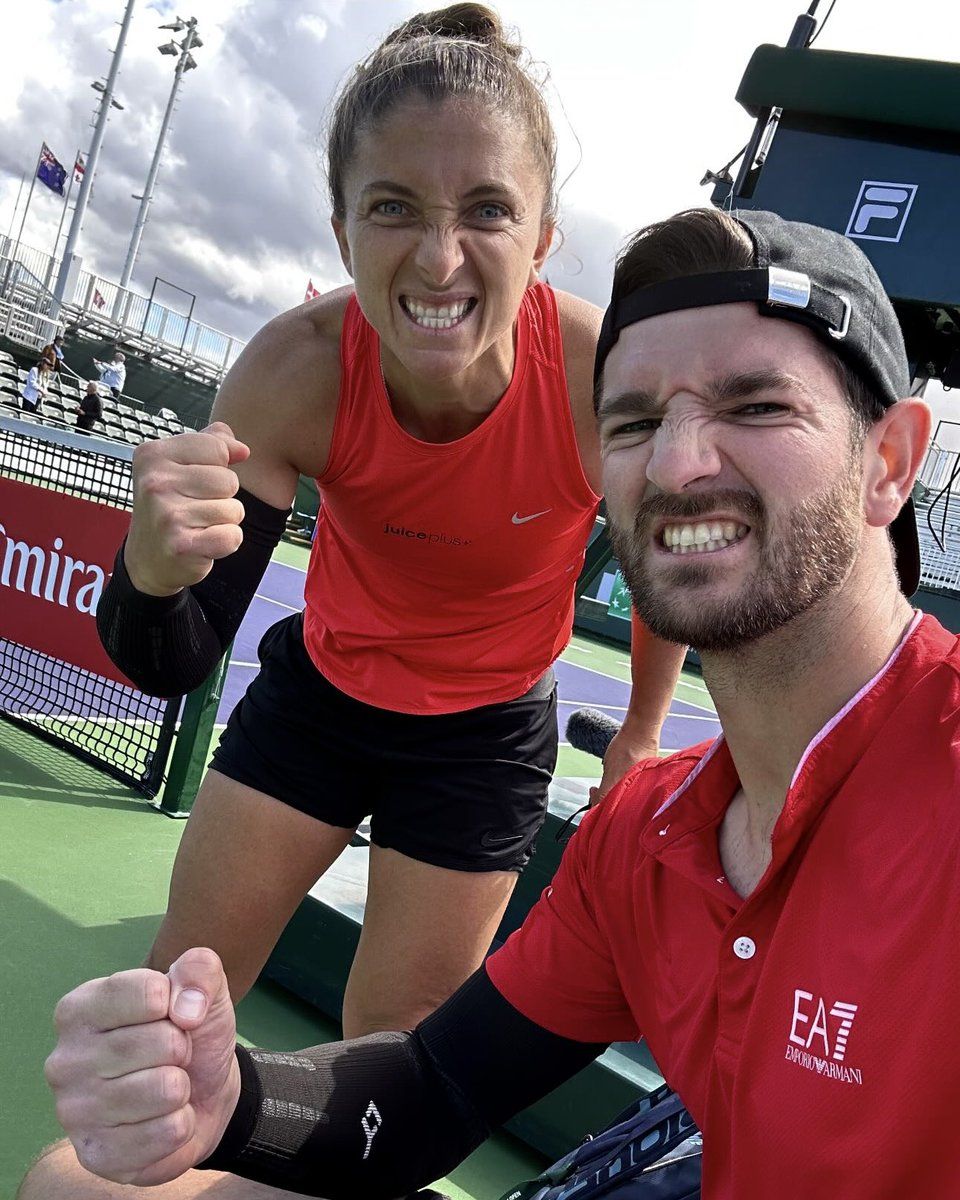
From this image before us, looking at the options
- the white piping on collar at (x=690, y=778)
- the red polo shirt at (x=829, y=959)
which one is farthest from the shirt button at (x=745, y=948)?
the white piping on collar at (x=690, y=778)

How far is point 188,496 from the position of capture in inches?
72.4

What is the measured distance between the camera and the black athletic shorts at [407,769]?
2.49m

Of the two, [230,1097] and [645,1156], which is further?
[645,1156]

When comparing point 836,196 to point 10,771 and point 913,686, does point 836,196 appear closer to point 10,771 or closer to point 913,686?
point 913,686

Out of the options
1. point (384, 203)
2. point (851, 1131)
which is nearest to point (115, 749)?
point (384, 203)

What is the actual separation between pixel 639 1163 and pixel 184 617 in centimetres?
130

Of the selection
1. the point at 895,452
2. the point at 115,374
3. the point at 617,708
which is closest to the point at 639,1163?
the point at 895,452

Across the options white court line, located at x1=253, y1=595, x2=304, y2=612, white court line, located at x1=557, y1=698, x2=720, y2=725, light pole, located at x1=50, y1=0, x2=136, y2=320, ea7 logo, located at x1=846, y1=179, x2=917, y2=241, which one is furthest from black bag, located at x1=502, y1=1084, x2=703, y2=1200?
light pole, located at x1=50, y1=0, x2=136, y2=320

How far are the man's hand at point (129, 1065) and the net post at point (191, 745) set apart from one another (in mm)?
3492

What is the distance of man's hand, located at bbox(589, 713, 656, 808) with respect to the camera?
277 cm

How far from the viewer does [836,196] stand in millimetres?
3623

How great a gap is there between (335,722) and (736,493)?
1300 mm

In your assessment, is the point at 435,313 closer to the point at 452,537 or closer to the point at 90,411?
the point at 452,537

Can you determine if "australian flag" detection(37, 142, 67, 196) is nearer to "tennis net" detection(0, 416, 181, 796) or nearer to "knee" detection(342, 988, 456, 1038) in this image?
"tennis net" detection(0, 416, 181, 796)
